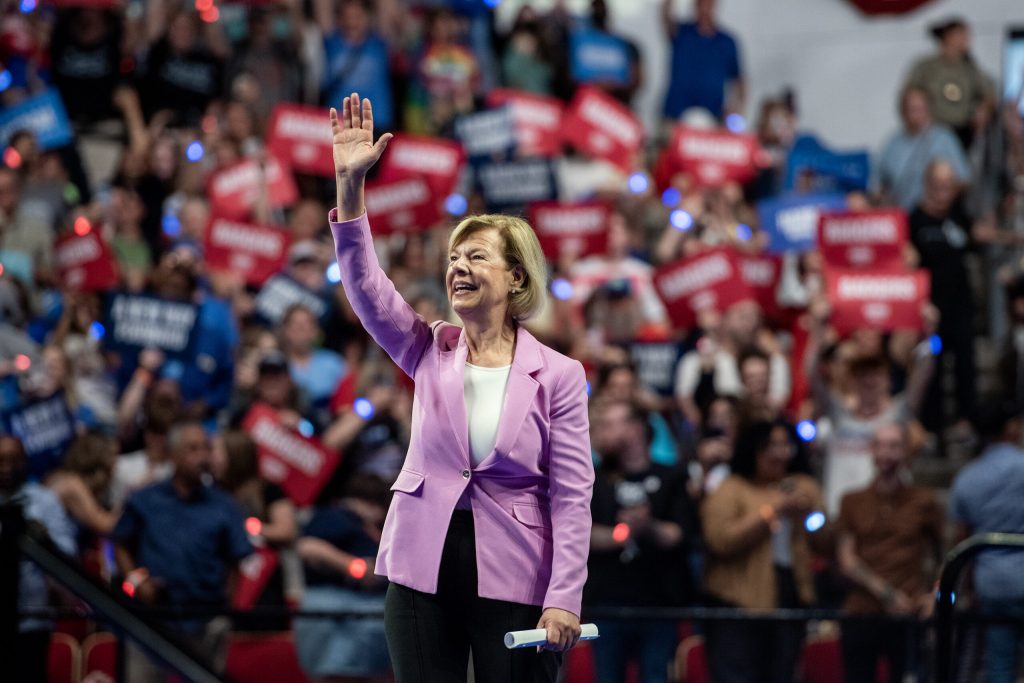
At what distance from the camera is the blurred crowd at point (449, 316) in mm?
7621

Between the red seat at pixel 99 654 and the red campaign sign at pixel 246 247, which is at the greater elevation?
the red campaign sign at pixel 246 247

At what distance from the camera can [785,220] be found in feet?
37.0

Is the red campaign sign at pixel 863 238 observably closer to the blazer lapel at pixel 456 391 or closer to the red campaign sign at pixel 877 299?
the red campaign sign at pixel 877 299

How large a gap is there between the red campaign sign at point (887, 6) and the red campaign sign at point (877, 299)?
22.5 ft

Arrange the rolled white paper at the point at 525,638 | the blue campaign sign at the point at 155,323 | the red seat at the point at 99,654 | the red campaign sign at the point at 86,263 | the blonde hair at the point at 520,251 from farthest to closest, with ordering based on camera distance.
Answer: the red campaign sign at the point at 86,263 → the blue campaign sign at the point at 155,323 → the red seat at the point at 99,654 → the blonde hair at the point at 520,251 → the rolled white paper at the point at 525,638

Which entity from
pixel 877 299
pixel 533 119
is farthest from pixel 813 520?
pixel 533 119

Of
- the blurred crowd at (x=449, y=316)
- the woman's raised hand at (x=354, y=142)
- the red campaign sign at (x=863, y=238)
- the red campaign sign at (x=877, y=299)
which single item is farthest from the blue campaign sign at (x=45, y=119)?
the woman's raised hand at (x=354, y=142)

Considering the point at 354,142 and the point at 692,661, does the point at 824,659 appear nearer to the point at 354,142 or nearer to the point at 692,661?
the point at 692,661

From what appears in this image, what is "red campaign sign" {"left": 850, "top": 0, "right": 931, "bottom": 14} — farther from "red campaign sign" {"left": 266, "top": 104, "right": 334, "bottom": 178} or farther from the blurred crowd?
"red campaign sign" {"left": 266, "top": 104, "right": 334, "bottom": 178}

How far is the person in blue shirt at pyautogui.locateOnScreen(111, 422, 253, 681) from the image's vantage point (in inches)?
303

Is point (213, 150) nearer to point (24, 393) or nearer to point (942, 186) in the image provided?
point (24, 393)

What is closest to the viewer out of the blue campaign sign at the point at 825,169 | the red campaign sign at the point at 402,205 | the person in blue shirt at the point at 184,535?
the person in blue shirt at the point at 184,535

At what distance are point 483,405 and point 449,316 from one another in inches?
236

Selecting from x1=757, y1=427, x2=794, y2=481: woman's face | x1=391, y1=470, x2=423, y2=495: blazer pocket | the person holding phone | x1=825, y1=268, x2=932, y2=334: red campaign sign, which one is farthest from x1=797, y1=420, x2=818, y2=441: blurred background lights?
x1=391, y1=470, x2=423, y2=495: blazer pocket
